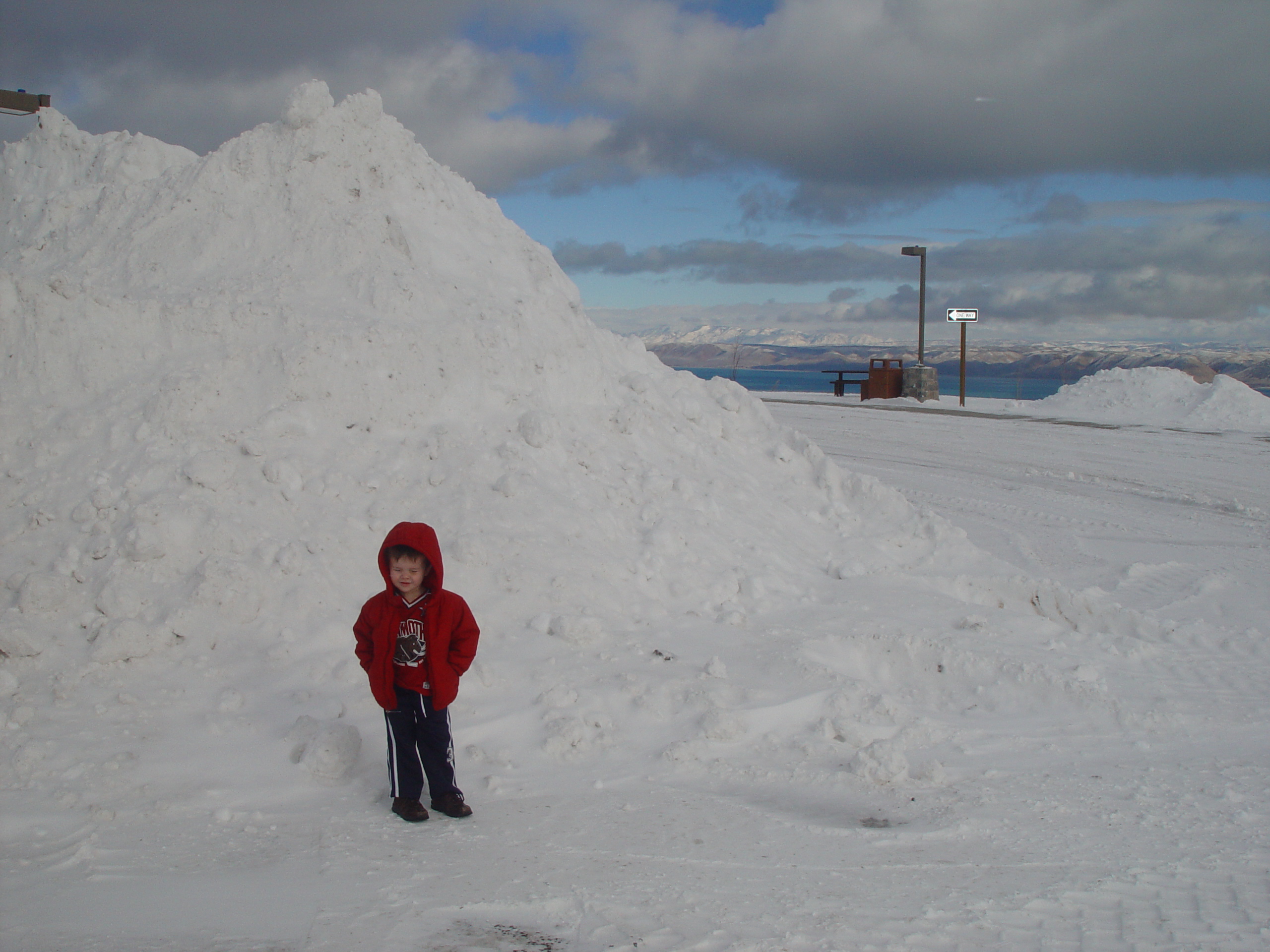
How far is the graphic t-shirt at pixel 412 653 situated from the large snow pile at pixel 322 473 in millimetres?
595

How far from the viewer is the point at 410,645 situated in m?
3.35

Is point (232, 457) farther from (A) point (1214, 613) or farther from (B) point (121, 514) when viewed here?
(A) point (1214, 613)

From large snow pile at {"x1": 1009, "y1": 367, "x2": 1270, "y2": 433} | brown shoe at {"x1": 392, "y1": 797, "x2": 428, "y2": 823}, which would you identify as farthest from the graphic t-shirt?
large snow pile at {"x1": 1009, "y1": 367, "x2": 1270, "y2": 433}

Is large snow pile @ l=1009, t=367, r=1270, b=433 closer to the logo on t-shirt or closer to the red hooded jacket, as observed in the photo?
the red hooded jacket

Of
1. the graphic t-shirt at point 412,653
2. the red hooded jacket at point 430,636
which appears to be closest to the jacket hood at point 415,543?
the red hooded jacket at point 430,636

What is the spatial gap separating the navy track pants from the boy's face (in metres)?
0.43

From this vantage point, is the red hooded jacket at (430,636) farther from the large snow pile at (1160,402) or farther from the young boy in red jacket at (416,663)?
the large snow pile at (1160,402)

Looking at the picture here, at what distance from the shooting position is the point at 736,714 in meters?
4.21

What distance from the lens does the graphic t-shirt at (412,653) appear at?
3.35 metres

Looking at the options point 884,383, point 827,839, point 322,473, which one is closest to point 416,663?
point 827,839

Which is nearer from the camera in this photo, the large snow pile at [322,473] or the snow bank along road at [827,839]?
the snow bank along road at [827,839]

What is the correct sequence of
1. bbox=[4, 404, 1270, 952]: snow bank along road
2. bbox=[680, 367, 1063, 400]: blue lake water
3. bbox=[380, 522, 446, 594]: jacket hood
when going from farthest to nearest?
bbox=[680, 367, 1063, 400]: blue lake water → bbox=[380, 522, 446, 594]: jacket hood → bbox=[4, 404, 1270, 952]: snow bank along road

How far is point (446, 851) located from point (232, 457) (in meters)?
3.12

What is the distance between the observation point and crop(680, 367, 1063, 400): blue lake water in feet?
192
